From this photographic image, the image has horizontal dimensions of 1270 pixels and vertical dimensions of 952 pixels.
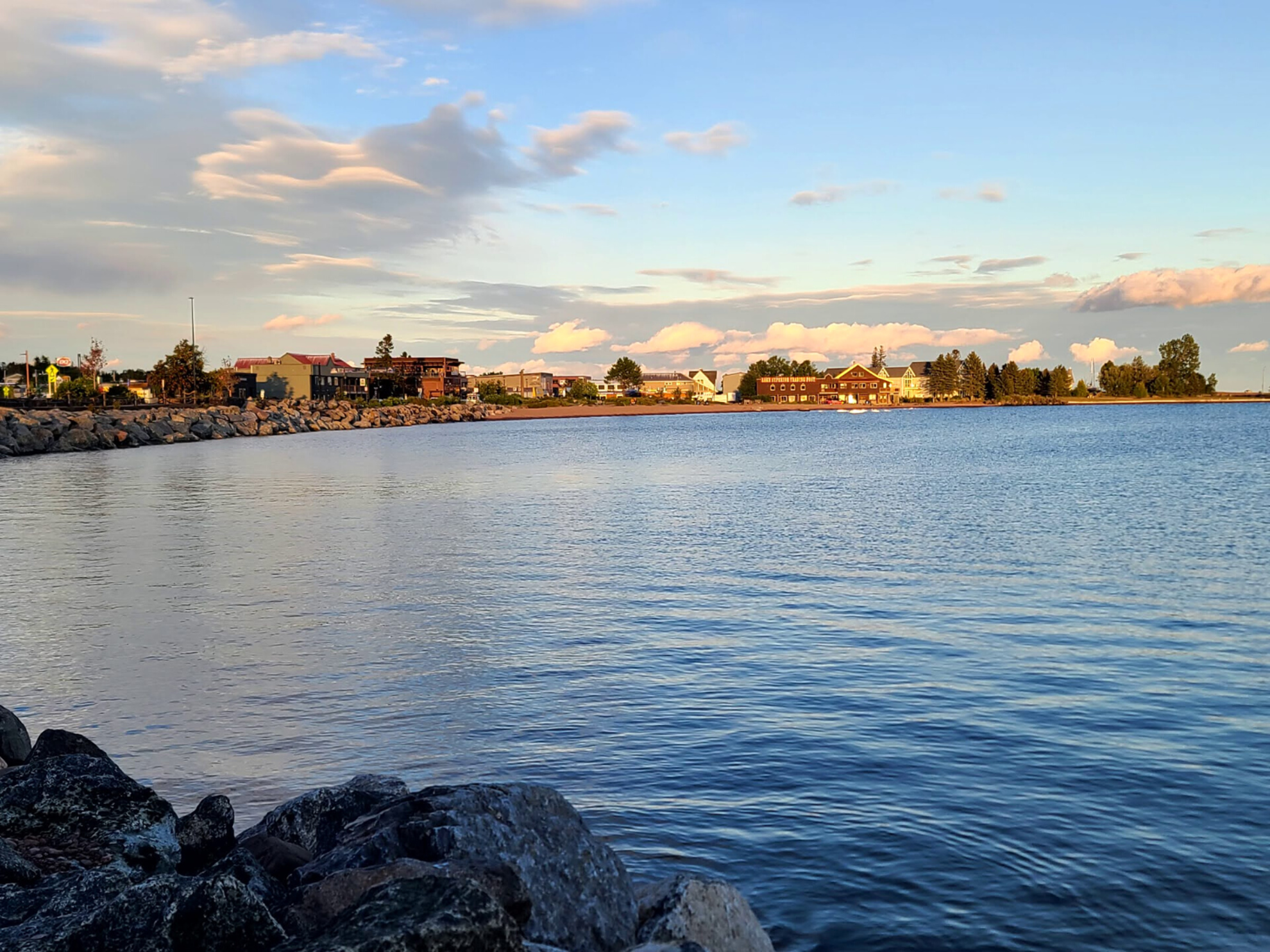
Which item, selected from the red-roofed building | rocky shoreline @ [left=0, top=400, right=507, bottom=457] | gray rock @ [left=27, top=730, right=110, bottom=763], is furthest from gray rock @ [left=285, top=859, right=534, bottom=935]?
the red-roofed building

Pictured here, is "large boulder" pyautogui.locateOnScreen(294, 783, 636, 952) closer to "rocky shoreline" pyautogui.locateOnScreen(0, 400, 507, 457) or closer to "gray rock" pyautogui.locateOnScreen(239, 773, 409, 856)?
"gray rock" pyautogui.locateOnScreen(239, 773, 409, 856)

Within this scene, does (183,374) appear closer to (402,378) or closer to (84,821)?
(402,378)

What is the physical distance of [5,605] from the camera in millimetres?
18312

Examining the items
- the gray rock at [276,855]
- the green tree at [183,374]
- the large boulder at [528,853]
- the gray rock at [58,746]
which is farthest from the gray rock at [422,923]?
the green tree at [183,374]

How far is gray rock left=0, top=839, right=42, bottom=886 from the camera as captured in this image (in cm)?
600

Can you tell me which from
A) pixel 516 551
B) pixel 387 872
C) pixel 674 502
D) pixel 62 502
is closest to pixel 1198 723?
pixel 387 872

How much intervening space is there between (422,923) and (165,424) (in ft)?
280

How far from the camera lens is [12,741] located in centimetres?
894

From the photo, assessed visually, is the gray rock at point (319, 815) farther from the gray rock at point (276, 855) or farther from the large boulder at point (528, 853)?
the large boulder at point (528, 853)

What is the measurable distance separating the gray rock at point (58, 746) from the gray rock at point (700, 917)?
4807 millimetres

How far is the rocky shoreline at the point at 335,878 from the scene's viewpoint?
181 inches

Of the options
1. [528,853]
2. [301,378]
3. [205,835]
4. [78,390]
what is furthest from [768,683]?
[301,378]

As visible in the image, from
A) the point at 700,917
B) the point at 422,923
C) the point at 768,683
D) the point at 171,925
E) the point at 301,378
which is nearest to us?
the point at 422,923

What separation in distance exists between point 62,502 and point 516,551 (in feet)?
63.4
